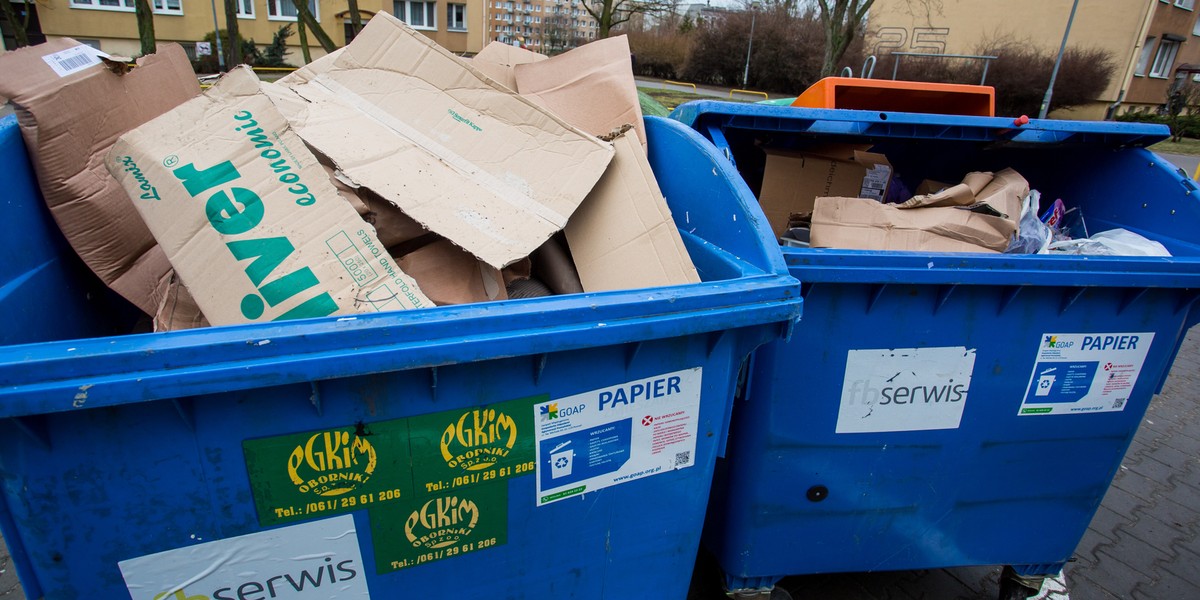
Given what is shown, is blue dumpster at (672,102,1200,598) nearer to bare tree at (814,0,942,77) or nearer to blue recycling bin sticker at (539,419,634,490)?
blue recycling bin sticker at (539,419,634,490)

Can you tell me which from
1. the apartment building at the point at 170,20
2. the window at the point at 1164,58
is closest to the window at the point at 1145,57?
the window at the point at 1164,58

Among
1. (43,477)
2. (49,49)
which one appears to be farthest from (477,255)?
(49,49)

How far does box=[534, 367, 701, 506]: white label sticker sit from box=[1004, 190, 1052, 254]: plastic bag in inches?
49.9

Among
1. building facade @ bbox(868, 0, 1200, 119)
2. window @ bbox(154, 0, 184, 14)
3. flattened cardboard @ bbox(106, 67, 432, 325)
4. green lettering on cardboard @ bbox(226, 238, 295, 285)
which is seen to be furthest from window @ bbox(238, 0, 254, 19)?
green lettering on cardboard @ bbox(226, 238, 295, 285)

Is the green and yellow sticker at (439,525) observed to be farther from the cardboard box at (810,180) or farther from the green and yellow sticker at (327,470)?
the cardboard box at (810,180)

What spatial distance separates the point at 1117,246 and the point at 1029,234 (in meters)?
0.25

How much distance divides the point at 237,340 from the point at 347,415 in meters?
0.23

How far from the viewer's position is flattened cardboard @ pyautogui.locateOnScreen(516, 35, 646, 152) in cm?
212

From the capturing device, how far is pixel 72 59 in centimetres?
165

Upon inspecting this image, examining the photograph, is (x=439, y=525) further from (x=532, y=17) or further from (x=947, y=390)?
(x=532, y=17)

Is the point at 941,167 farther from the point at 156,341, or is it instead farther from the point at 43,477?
the point at 43,477

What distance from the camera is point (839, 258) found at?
155cm

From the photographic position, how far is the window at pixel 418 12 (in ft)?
107

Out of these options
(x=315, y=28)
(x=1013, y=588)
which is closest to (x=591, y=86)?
(x=1013, y=588)
